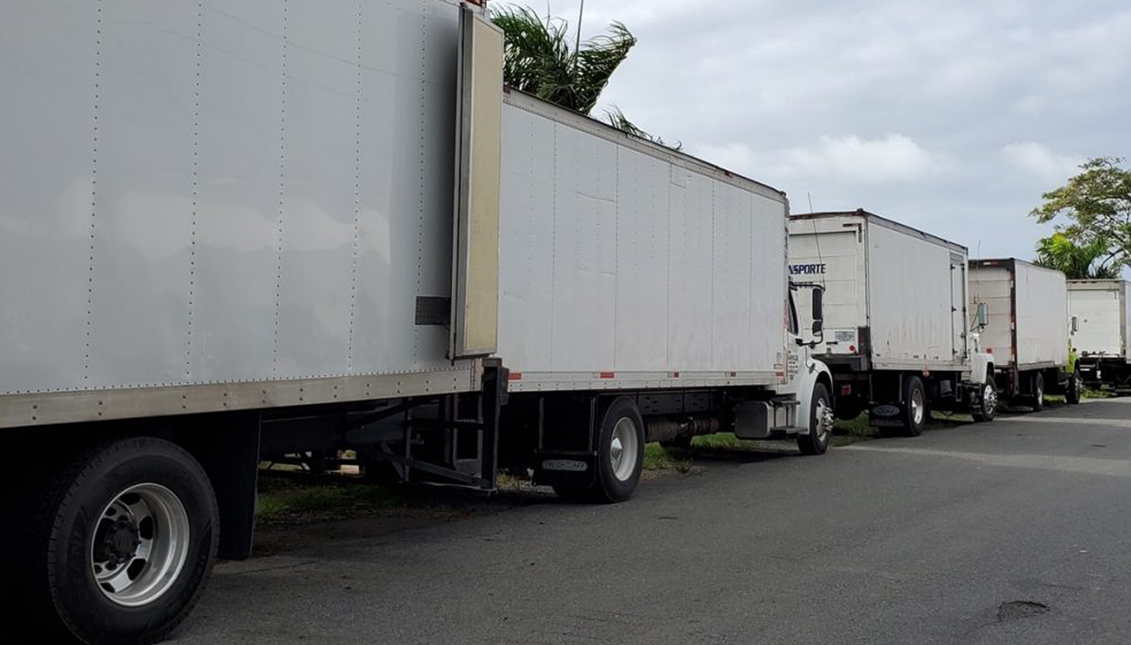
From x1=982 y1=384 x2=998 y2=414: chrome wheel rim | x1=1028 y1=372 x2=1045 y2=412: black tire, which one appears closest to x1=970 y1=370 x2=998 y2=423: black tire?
x1=982 y1=384 x2=998 y2=414: chrome wheel rim

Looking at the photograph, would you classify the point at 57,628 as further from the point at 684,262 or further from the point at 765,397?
the point at 765,397

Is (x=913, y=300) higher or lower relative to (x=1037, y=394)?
higher

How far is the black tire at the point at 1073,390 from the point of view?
29.9 meters

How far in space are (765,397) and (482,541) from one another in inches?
261

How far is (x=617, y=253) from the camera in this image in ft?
34.0

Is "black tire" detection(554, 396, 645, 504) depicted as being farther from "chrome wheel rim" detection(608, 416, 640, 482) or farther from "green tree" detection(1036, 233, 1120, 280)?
"green tree" detection(1036, 233, 1120, 280)

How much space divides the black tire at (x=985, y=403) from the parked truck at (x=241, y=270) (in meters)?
15.4

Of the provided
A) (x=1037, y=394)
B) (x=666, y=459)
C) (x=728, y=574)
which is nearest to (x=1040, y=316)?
(x=1037, y=394)

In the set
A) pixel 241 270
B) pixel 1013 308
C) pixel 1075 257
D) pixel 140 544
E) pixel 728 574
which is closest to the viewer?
pixel 140 544

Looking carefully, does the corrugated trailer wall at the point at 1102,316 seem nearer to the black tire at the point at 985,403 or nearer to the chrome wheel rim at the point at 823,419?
the black tire at the point at 985,403

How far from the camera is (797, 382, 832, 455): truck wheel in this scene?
15.1 metres

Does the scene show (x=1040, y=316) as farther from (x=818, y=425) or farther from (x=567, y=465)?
(x=567, y=465)

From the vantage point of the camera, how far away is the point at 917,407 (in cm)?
1961

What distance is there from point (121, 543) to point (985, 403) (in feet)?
68.5
